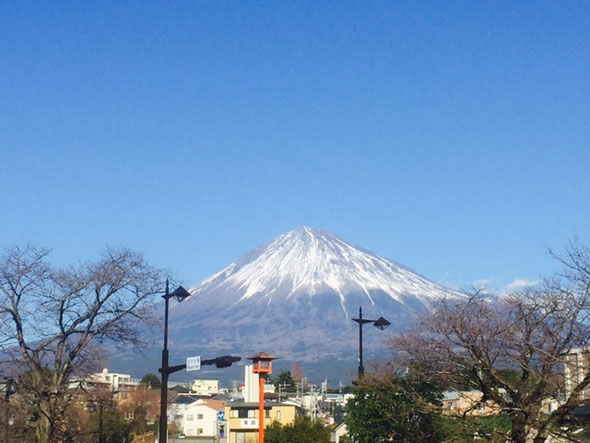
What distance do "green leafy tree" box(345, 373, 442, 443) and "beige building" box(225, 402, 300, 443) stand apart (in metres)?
50.3

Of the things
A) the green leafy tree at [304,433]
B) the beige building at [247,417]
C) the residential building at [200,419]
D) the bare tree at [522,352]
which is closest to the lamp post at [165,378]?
the bare tree at [522,352]

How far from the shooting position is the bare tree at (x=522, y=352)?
2089 cm

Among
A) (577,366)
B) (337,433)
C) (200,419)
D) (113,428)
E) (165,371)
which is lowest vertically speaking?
(337,433)

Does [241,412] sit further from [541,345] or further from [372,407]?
[541,345]

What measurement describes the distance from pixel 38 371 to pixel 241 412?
195 ft

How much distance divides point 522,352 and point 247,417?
60793 millimetres

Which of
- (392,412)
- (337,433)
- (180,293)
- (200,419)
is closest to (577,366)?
(180,293)

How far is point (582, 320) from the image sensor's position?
21.8 m

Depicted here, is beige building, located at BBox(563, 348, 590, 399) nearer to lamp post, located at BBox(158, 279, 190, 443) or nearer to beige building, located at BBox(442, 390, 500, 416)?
beige building, located at BBox(442, 390, 500, 416)

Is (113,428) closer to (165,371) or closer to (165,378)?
(165,378)

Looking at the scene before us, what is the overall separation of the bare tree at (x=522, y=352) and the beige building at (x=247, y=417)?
180 ft

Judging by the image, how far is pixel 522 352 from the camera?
22.7m

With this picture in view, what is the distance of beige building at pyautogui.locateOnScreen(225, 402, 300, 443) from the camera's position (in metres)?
80.0

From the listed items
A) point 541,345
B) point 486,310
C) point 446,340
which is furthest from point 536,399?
point 486,310
